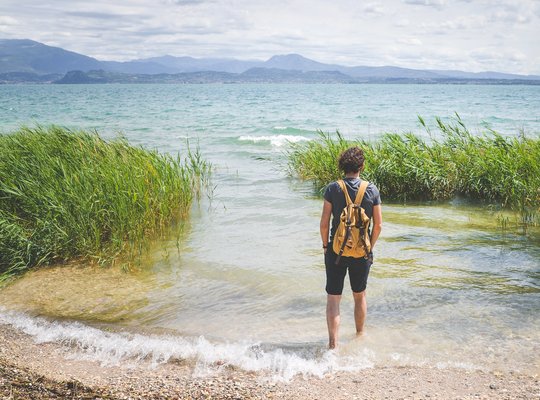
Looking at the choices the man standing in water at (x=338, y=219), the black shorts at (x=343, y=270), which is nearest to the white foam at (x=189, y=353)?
the man standing in water at (x=338, y=219)

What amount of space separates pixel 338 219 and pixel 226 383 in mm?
1862

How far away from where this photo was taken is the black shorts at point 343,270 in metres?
5.11

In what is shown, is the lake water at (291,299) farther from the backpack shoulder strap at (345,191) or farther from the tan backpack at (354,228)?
the backpack shoulder strap at (345,191)

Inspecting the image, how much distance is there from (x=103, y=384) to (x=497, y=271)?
19.3ft

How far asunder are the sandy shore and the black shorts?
837mm

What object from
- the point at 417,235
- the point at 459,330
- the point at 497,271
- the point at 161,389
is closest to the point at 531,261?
the point at 497,271

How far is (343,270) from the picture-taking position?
17.0 feet

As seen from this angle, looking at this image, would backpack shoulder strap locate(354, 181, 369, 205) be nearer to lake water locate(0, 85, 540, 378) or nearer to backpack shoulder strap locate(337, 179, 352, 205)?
backpack shoulder strap locate(337, 179, 352, 205)

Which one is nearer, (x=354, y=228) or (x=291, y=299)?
(x=354, y=228)

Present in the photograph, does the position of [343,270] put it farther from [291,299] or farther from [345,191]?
[291,299]

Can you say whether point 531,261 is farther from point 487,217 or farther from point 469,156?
point 469,156

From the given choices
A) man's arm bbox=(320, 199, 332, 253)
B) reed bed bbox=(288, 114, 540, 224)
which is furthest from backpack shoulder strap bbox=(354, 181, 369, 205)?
reed bed bbox=(288, 114, 540, 224)

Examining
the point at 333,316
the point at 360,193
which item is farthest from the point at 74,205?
the point at 360,193

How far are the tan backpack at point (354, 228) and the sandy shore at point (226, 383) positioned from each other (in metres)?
1.18
